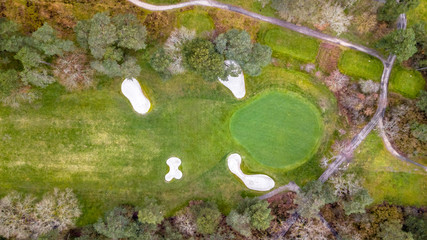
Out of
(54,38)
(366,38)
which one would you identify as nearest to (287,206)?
(366,38)

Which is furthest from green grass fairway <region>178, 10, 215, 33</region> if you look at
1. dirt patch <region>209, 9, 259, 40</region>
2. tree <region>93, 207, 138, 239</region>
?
tree <region>93, 207, 138, 239</region>

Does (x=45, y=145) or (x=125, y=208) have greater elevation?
(x=45, y=145)

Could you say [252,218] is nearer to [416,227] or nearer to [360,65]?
[416,227]

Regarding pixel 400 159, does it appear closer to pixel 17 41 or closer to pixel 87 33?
pixel 87 33

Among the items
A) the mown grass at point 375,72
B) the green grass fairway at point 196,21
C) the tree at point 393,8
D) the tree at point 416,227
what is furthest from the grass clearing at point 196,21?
the tree at point 416,227

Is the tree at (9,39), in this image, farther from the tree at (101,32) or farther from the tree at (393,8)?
the tree at (393,8)

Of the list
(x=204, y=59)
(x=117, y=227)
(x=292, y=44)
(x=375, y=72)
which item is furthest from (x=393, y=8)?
(x=117, y=227)
